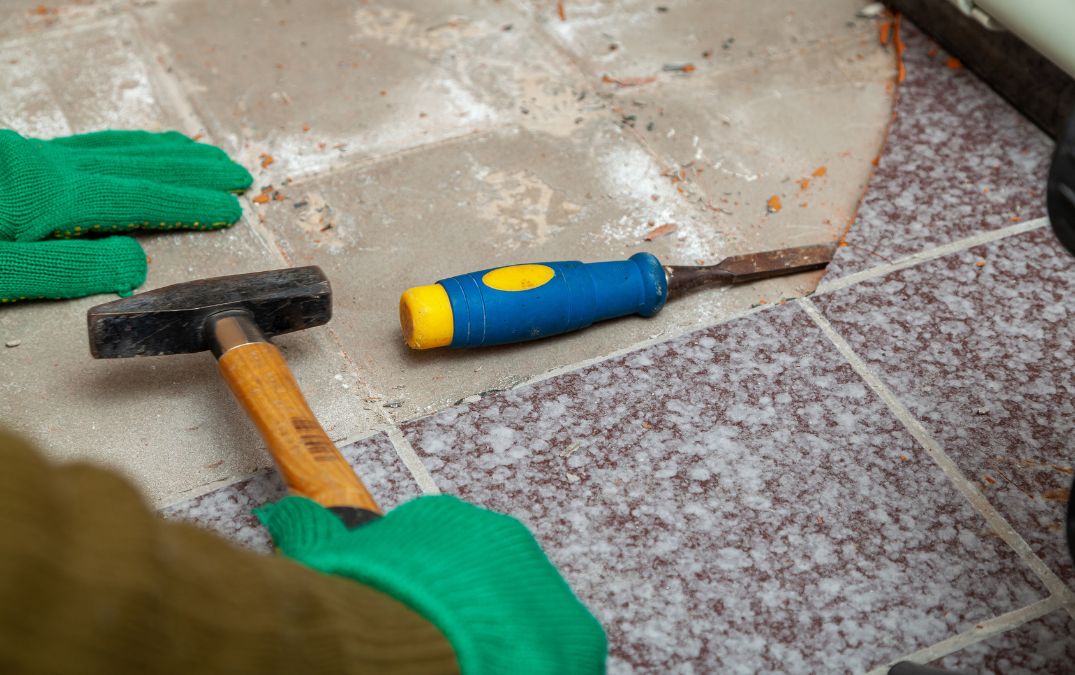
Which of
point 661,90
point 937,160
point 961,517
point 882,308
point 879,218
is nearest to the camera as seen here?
point 961,517

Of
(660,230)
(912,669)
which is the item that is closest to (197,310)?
(660,230)

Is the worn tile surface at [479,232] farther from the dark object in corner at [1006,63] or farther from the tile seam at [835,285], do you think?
the dark object in corner at [1006,63]

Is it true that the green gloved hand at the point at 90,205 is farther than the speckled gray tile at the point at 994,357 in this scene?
Yes

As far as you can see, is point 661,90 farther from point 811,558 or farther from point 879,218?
point 811,558

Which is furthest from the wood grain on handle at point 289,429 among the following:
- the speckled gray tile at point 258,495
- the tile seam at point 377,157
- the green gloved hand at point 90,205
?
the tile seam at point 377,157

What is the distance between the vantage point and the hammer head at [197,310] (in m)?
1.37

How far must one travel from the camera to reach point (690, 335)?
1619mm

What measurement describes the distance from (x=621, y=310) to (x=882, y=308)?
1.47ft

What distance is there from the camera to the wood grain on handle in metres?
1.15

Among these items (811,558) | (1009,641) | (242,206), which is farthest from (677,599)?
(242,206)

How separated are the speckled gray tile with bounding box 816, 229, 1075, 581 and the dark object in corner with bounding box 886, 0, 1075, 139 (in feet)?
1.09

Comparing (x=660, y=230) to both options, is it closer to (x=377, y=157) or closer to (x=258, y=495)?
(x=377, y=157)

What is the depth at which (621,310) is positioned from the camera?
5.21 ft

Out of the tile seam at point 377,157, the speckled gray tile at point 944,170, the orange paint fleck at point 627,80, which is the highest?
the tile seam at point 377,157
